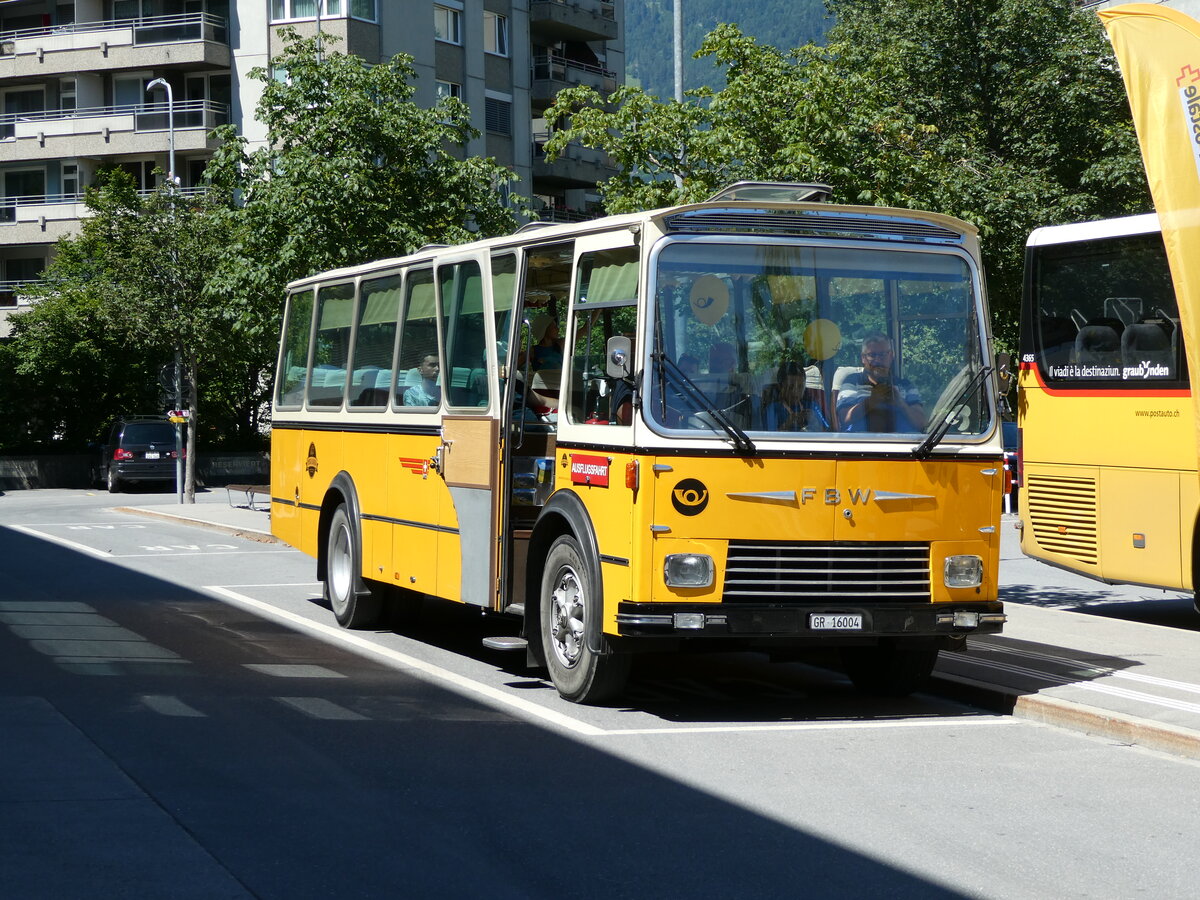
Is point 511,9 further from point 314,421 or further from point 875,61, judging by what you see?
point 314,421

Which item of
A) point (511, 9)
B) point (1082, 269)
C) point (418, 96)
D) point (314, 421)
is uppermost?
point (511, 9)

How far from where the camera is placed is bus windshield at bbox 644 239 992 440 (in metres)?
9.43

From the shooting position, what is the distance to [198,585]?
58.0 feet

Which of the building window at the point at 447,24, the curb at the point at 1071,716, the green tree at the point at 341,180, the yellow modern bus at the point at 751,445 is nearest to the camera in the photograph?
the curb at the point at 1071,716

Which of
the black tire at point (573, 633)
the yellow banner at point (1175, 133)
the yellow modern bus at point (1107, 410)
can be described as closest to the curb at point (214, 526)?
the yellow modern bus at point (1107, 410)

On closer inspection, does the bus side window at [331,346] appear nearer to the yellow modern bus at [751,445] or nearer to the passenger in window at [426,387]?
the passenger in window at [426,387]

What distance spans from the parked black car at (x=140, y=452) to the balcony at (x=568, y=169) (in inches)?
796

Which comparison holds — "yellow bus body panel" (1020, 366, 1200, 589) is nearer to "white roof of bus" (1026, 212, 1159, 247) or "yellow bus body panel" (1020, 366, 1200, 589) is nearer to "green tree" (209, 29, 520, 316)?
"white roof of bus" (1026, 212, 1159, 247)

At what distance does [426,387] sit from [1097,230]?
6.59m

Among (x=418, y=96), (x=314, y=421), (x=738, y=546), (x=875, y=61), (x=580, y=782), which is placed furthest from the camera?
(x=418, y=96)

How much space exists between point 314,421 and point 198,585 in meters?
3.58

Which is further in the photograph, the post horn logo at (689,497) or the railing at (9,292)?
the railing at (9,292)

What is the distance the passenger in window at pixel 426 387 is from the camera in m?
12.3

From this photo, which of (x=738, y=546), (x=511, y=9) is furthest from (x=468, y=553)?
(x=511, y=9)
